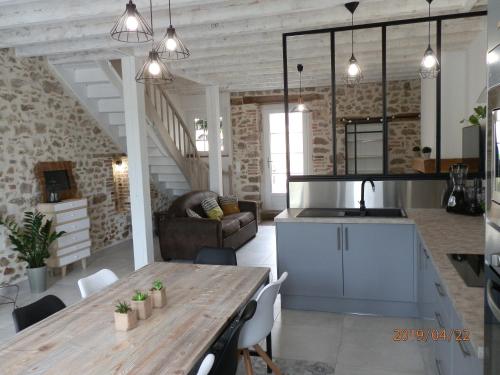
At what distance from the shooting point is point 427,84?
7.32 meters

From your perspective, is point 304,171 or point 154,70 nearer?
point 154,70

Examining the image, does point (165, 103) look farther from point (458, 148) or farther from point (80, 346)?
point (80, 346)

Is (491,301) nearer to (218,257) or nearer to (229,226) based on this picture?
(218,257)

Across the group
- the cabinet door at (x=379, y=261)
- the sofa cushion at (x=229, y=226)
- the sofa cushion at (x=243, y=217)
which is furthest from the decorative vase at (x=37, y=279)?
the cabinet door at (x=379, y=261)

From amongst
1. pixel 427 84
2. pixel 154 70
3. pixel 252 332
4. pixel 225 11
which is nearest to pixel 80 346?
pixel 252 332

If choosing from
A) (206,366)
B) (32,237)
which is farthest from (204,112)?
(206,366)

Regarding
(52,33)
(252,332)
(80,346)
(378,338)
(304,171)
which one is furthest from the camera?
(304,171)

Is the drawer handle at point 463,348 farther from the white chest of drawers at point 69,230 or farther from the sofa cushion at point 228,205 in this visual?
the sofa cushion at point 228,205

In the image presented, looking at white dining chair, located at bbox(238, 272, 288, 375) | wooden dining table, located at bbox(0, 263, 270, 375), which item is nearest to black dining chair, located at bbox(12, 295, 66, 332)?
wooden dining table, located at bbox(0, 263, 270, 375)

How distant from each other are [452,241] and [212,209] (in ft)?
15.3

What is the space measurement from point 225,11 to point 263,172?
5767mm

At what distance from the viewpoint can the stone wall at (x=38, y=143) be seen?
16.3ft

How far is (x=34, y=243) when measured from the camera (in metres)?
4.89

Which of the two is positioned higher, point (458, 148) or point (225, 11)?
point (225, 11)
